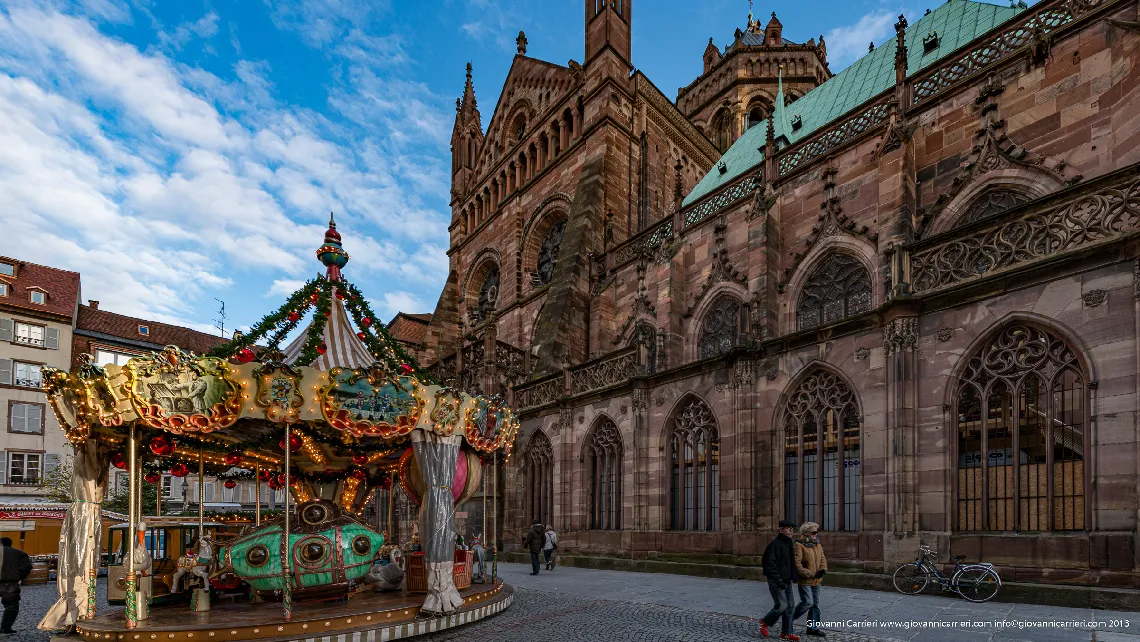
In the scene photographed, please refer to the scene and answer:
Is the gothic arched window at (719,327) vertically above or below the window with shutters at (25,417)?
above

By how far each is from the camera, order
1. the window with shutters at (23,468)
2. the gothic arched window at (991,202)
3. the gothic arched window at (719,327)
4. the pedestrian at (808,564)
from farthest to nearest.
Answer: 1. the window with shutters at (23,468)
2. the gothic arched window at (719,327)
3. the gothic arched window at (991,202)
4. the pedestrian at (808,564)

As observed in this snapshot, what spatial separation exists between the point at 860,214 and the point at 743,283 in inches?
149

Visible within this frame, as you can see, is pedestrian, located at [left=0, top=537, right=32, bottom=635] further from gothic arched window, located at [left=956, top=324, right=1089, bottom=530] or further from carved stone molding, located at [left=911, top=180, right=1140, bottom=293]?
carved stone molding, located at [left=911, top=180, right=1140, bottom=293]

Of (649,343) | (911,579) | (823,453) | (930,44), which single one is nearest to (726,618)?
(911,579)

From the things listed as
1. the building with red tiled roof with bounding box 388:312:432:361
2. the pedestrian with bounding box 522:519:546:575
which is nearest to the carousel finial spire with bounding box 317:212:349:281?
the pedestrian with bounding box 522:519:546:575

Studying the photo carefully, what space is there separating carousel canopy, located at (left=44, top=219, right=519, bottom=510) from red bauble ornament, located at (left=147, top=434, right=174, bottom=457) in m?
0.02

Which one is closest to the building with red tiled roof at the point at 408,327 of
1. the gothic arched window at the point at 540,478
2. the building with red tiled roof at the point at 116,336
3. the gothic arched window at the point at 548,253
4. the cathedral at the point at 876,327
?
the building with red tiled roof at the point at 116,336

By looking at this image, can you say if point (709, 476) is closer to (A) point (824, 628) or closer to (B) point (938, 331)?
(B) point (938, 331)

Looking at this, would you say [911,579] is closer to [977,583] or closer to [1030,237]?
[977,583]

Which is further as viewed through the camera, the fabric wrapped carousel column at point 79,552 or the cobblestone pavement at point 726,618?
the fabric wrapped carousel column at point 79,552

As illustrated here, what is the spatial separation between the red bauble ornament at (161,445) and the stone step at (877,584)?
12.0 meters

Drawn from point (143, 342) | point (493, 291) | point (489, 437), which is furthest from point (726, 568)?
point (143, 342)

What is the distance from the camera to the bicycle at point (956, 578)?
1057 centimetres

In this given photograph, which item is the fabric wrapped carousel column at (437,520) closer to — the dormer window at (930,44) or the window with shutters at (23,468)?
the dormer window at (930,44)
